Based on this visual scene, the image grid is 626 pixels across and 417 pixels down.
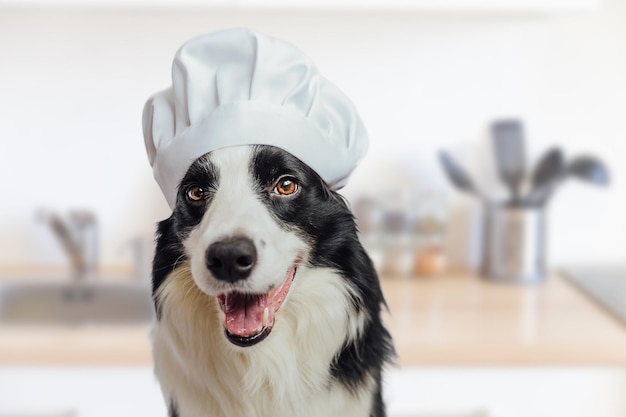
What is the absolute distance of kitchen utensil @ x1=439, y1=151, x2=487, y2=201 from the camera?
6.09ft

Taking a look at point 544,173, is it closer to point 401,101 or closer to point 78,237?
point 401,101

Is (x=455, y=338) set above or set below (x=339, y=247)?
below

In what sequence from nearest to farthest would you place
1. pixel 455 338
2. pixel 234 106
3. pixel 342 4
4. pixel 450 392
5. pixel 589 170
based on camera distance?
1. pixel 234 106
2. pixel 455 338
3. pixel 342 4
4. pixel 450 392
5. pixel 589 170

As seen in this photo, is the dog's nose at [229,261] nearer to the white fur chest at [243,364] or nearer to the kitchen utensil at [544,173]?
the white fur chest at [243,364]

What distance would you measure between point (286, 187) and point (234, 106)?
0.07 meters

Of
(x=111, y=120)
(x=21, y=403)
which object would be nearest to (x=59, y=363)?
(x=21, y=403)

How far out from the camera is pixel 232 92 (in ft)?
0.94

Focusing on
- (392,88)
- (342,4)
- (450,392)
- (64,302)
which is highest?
(342,4)

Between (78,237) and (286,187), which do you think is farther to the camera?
(78,237)

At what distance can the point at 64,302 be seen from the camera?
5.89ft

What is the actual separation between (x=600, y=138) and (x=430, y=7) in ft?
2.27

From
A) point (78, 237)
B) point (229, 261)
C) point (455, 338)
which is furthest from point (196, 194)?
point (78, 237)

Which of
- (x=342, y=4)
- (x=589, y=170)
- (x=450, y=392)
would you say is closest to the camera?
(x=342, y=4)

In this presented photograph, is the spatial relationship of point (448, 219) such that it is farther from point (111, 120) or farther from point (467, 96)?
point (111, 120)
